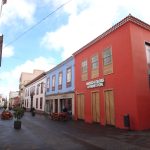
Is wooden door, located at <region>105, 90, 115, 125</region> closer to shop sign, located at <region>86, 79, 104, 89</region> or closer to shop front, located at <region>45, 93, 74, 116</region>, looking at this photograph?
shop sign, located at <region>86, 79, 104, 89</region>

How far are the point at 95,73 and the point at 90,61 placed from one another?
163 centimetres

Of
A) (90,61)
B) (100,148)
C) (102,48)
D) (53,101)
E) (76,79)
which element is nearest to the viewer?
(100,148)

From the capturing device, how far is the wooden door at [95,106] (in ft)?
54.5

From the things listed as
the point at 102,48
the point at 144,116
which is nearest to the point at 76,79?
the point at 102,48

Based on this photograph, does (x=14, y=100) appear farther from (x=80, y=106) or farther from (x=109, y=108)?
(x=109, y=108)

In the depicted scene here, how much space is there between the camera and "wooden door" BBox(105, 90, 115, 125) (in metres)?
14.8

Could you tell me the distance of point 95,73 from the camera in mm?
17500

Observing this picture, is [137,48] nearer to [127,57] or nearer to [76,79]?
[127,57]

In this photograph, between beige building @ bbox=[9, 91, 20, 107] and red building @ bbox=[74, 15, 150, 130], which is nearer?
red building @ bbox=[74, 15, 150, 130]

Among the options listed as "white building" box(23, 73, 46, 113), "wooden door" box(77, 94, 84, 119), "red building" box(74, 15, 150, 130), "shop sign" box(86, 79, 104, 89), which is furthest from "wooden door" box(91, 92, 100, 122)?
"white building" box(23, 73, 46, 113)

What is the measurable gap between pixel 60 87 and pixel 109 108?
38.3 ft

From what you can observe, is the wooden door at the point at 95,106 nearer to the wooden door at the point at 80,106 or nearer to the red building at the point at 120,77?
the red building at the point at 120,77

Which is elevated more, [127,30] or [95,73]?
[127,30]

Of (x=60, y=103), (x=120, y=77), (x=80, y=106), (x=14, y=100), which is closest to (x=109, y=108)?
(x=120, y=77)
